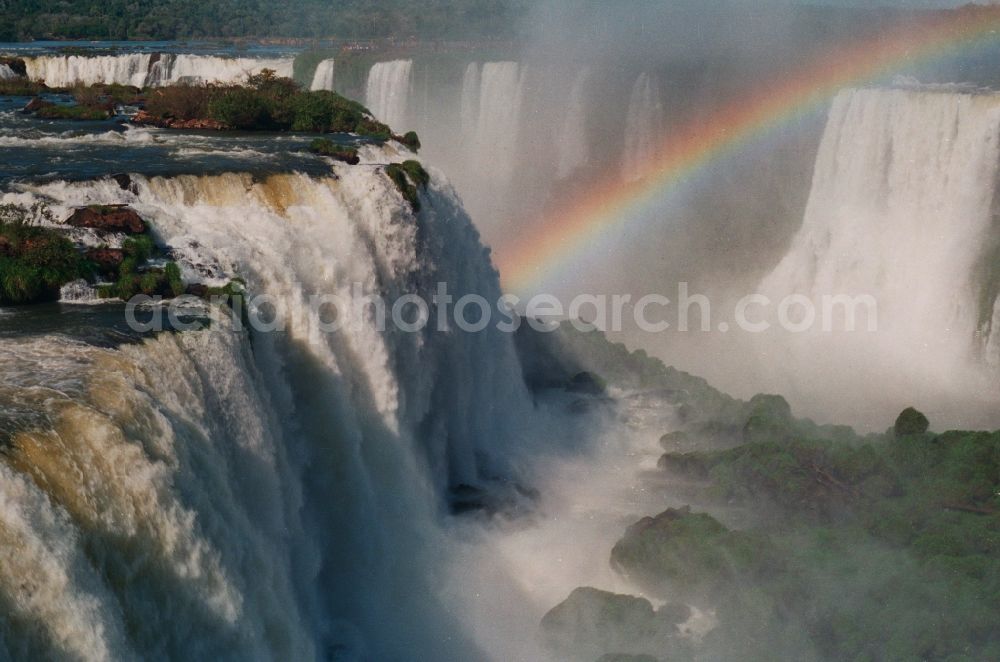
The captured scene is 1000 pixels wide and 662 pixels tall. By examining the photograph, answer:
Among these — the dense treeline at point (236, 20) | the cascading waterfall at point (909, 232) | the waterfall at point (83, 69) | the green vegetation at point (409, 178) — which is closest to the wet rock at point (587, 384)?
the cascading waterfall at point (909, 232)

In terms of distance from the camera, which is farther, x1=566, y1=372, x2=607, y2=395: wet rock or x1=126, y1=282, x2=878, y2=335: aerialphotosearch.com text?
x1=566, y1=372, x2=607, y2=395: wet rock

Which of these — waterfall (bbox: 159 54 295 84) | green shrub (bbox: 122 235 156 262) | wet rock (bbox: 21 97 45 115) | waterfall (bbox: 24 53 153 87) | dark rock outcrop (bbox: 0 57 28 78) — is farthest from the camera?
waterfall (bbox: 159 54 295 84)

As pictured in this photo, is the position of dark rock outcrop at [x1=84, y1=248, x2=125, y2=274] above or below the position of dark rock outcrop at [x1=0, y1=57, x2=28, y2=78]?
below

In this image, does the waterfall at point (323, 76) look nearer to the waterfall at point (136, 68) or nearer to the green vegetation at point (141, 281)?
the waterfall at point (136, 68)

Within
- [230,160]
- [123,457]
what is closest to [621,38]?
[230,160]

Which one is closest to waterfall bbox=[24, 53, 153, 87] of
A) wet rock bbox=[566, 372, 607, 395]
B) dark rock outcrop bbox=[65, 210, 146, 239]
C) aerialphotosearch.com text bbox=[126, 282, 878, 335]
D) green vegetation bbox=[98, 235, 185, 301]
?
aerialphotosearch.com text bbox=[126, 282, 878, 335]

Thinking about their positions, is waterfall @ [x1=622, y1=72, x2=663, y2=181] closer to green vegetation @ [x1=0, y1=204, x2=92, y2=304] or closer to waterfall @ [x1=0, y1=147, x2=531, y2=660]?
waterfall @ [x1=0, y1=147, x2=531, y2=660]

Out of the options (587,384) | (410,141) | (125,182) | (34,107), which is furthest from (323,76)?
(125,182)

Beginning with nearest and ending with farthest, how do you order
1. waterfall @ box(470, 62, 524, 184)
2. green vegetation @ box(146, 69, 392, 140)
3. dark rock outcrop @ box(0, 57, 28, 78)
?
green vegetation @ box(146, 69, 392, 140) < dark rock outcrop @ box(0, 57, 28, 78) < waterfall @ box(470, 62, 524, 184)
